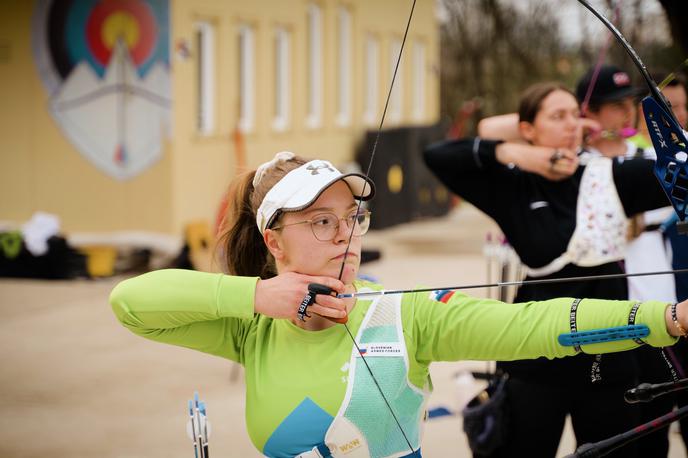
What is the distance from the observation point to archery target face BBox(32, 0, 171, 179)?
11016 mm

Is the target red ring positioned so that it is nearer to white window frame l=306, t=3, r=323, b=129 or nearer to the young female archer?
white window frame l=306, t=3, r=323, b=129

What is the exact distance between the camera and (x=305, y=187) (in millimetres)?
2242

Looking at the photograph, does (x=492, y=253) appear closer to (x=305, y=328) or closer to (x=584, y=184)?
(x=584, y=184)

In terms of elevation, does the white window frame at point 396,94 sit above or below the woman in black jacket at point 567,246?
above

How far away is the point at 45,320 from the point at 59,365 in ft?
4.70

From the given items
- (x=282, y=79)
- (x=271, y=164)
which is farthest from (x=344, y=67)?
(x=271, y=164)

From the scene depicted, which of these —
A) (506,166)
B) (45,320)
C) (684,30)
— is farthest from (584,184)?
(45,320)

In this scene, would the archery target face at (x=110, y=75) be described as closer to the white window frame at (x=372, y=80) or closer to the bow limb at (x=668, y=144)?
the white window frame at (x=372, y=80)

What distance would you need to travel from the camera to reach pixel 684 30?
705cm

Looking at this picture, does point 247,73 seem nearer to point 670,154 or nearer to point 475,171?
point 475,171

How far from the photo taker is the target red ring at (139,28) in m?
11.0

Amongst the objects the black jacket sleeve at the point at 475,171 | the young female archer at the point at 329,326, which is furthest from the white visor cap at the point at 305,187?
the black jacket sleeve at the point at 475,171

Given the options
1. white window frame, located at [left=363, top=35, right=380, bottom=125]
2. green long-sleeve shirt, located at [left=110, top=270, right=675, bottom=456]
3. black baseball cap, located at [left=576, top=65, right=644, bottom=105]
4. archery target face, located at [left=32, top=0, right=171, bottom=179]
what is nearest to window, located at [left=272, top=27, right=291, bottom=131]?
white window frame, located at [left=363, top=35, right=380, bottom=125]

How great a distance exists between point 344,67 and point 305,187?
46.6ft
